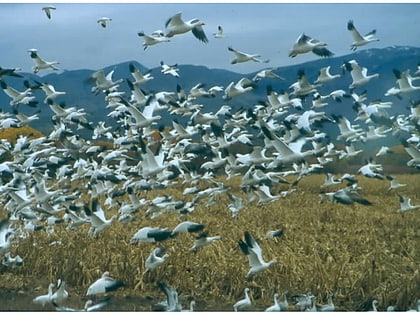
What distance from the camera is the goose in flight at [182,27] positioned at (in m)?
8.34

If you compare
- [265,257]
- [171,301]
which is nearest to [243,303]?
[171,301]

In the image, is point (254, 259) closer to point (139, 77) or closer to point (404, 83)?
point (139, 77)

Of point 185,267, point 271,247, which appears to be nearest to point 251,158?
point 271,247

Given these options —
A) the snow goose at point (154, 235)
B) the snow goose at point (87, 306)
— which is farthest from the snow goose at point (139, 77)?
the snow goose at point (87, 306)

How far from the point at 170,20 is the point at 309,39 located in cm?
194

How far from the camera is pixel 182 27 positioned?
8.43m

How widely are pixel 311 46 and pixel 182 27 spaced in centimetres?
178

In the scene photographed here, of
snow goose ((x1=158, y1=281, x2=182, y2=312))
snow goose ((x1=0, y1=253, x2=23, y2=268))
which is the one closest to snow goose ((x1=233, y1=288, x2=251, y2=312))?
snow goose ((x1=158, y1=281, x2=182, y2=312))

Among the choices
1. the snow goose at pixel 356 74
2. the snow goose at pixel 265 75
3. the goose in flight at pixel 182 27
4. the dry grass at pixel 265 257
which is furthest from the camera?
the snow goose at pixel 265 75

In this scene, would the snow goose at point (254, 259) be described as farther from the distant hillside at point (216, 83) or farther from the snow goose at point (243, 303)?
the distant hillside at point (216, 83)

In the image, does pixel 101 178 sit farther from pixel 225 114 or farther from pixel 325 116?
pixel 325 116

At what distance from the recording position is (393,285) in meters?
6.84

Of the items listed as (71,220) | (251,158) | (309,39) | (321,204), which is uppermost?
(309,39)

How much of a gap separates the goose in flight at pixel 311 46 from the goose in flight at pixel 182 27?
129cm
